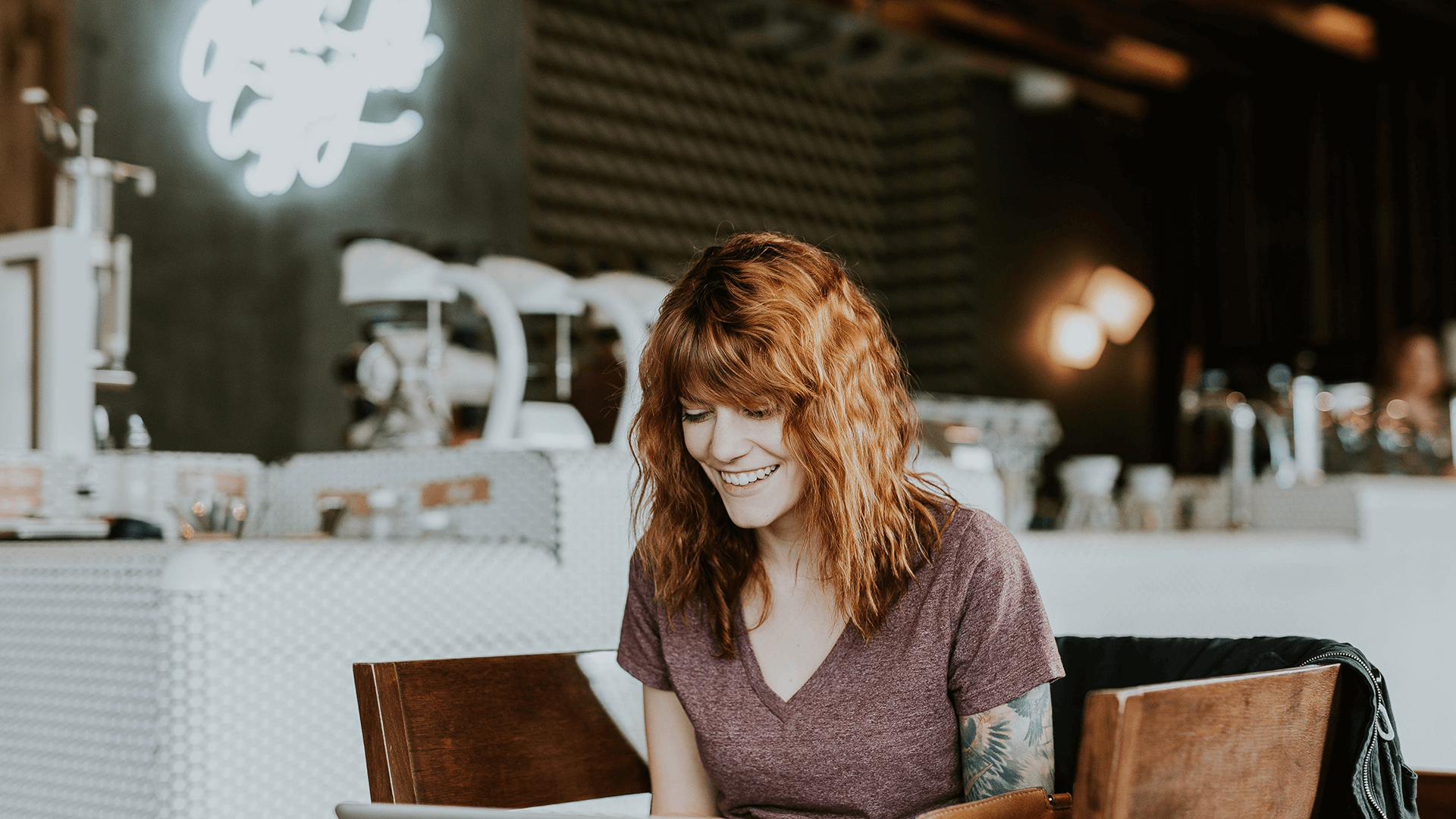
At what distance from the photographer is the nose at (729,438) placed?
1258 millimetres

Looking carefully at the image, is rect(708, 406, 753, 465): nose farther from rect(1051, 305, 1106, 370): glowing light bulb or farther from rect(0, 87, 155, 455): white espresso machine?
rect(1051, 305, 1106, 370): glowing light bulb

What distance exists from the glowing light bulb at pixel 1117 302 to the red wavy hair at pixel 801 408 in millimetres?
6403

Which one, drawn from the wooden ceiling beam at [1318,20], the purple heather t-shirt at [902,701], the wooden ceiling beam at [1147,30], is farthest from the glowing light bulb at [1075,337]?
the purple heather t-shirt at [902,701]

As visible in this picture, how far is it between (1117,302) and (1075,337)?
45 cm

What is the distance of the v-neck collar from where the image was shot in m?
1.26

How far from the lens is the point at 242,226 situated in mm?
3645

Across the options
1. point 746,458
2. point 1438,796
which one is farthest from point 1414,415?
point 746,458

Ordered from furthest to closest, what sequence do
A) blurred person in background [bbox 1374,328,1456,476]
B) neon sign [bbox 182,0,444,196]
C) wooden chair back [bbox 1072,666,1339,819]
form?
neon sign [bbox 182,0,444,196] < blurred person in background [bbox 1374,328,1456,476] < wooden chair back [bbox 1072,666,1339,819]

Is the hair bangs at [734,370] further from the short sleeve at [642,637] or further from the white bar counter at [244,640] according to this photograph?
the white bar counter at [244,640]

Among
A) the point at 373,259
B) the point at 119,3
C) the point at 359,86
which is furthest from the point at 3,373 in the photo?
the point at 359,86

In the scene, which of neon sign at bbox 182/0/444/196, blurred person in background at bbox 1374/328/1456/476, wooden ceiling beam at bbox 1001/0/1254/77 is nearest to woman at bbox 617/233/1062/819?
blurred person in background at bbox 1374/328/1456/476

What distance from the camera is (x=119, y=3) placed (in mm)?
3334

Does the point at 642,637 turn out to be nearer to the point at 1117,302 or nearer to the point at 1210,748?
the point at 1210,748

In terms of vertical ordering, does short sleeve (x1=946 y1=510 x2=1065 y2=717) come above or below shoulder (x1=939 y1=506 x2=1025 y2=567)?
below
